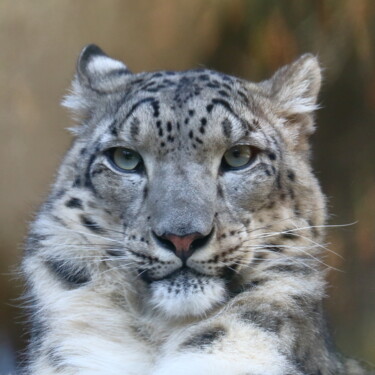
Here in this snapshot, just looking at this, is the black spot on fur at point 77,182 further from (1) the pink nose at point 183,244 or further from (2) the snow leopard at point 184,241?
(1) the pink nose at point 183,244

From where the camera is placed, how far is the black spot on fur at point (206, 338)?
102 inches

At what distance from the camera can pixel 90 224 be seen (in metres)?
2.97

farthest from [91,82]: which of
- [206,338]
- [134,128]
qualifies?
[206,338]

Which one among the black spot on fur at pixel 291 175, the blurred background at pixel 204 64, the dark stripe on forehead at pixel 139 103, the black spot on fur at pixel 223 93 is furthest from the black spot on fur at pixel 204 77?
the blurred background at pixel 204 64

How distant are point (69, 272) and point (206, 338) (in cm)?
64

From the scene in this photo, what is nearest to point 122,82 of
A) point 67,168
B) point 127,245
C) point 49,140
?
point 67,168

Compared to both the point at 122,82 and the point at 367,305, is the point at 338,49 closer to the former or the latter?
the point at 367,305

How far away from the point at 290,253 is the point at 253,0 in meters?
2.27

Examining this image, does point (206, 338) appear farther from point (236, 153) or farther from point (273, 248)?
point (236, 153)

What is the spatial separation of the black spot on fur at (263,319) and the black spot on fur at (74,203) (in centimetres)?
73

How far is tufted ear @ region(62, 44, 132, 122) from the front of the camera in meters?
3.34

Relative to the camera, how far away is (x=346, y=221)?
15.1 ft

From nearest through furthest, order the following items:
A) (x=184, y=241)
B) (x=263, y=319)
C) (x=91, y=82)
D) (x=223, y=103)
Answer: (x=184, y=241)
(x=263, y=319)
(x=223, y=103)
(x=91, y=82)

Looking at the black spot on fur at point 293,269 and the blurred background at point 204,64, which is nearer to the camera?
the black spot on fur at point 293,269
